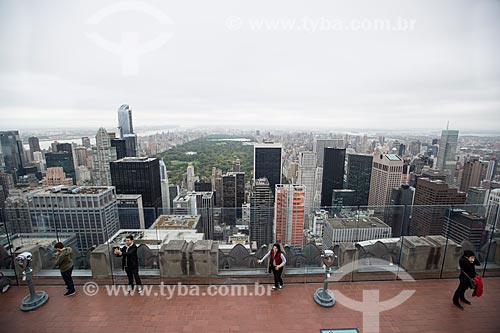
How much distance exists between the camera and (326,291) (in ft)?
12.4

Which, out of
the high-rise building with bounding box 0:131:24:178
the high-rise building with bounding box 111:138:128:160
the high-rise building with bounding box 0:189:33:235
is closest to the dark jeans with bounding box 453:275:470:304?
the high-rise building with bounding box 0:189:33:235

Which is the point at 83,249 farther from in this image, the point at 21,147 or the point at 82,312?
the point at 21,147

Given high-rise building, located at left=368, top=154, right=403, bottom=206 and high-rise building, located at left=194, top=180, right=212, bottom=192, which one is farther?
high-rise building, located at left=194, top=180, right=212, bottom=192

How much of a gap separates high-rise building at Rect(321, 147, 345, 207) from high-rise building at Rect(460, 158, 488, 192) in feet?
72.6

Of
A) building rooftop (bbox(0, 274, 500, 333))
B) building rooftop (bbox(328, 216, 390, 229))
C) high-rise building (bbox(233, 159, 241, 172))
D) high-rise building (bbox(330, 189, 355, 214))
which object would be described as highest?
building rooftop (bbox(328, 216, 390, 229))

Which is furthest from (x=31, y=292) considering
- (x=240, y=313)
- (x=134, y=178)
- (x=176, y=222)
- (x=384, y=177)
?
(x=384, y=177)

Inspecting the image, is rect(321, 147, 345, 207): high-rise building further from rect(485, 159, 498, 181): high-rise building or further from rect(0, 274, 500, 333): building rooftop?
rect(0, 274, 500, 333): building rooftop

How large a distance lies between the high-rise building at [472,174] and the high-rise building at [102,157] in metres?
43.8

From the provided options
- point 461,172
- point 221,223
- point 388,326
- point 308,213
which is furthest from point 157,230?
point 461,172

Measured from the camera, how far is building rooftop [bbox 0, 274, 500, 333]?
3.24 metres

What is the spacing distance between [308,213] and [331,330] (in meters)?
2.41

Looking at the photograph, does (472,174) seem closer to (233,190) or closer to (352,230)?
(352,230)

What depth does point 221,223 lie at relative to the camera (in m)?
5.15

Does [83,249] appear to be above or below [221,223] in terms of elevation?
below
